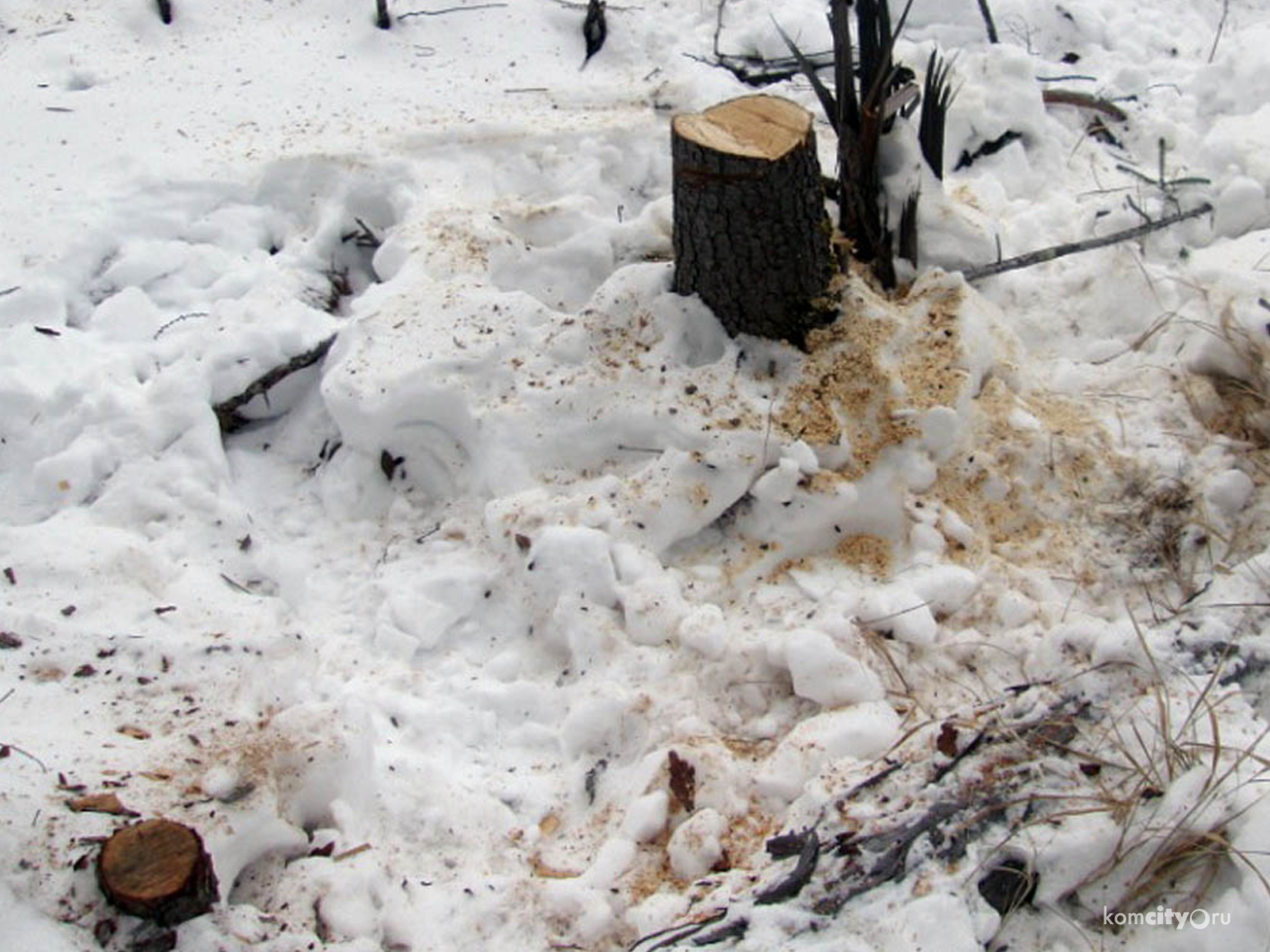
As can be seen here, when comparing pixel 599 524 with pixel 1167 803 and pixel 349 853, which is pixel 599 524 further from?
pixel 1167 803

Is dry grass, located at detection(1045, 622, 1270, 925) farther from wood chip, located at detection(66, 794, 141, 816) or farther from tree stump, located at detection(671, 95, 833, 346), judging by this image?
wood chip, located at detection(66, 794, 141, 816)

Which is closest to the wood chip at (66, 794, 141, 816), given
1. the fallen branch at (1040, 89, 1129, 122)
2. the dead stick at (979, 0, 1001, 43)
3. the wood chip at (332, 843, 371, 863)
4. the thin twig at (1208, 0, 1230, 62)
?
the wood chip at (332, 843, 371, 863)

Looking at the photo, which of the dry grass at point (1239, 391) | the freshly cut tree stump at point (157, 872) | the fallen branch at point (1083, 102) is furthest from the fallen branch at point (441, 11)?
the freshly cut tree stump at point (157, 872)

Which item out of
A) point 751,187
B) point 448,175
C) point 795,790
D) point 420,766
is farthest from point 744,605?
point 448,175

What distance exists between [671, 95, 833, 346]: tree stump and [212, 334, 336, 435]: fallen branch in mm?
1061

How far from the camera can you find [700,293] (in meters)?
3.00

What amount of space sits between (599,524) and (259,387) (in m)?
1.09

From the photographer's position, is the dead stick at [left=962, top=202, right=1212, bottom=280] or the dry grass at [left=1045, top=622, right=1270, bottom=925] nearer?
the dry grass at [left=1045, top=622, right=1270, bottom=925]

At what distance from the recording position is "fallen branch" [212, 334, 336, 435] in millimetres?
3082

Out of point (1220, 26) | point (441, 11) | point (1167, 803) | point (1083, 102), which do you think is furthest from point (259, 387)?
point (1220, 26)

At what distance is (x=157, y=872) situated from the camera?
182 centimetres

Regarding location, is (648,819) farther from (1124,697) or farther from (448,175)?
(448,175)

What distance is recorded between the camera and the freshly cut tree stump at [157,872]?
181 cm

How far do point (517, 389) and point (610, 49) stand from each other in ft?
6.54
